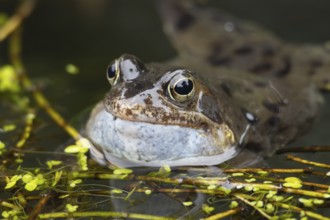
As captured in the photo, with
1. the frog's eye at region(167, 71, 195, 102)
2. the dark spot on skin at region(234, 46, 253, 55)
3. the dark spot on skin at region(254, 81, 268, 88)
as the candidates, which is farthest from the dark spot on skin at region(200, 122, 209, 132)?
the dark spot on skin at region(234, 46, 253, 55)

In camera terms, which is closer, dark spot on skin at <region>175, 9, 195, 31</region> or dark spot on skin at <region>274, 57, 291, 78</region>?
dark spot on skin at <region>274, 57, 291, 78</region>

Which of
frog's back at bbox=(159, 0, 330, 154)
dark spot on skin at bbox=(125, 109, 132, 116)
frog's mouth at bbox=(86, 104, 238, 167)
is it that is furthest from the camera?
frog's back at bbox=(159, 0, 330, 154)

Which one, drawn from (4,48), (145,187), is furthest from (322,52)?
(4,48)

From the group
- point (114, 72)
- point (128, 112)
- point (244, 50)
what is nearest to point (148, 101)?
point (128, 112)

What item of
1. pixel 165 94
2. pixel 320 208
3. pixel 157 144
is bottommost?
pixel 320 208

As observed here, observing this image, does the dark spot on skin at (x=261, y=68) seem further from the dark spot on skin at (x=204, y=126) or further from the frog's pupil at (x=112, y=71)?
the frog's pupil at (x=112, y=71)

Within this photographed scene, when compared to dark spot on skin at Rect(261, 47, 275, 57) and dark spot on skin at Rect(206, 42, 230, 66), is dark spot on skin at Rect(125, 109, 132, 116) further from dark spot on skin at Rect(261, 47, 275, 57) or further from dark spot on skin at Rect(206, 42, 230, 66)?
dark spot on skin at Rect(261, 47, 275, 57)

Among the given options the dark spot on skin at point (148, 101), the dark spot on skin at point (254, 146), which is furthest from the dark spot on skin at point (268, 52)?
the dark spot on skin at point (148, 101)

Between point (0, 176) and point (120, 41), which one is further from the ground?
point (120, 41)

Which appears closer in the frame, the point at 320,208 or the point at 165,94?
the point at 320,208

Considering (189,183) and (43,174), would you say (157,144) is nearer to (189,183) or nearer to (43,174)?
(189,183)
